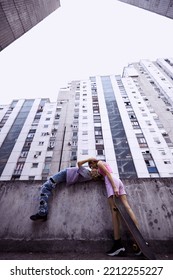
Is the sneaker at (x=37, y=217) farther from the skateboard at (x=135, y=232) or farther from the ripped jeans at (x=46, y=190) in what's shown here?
the skateboard at (x=135, y=232)

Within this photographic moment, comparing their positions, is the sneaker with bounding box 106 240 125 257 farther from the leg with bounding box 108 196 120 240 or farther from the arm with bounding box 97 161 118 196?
the arm with bounding box 97 161 118 196

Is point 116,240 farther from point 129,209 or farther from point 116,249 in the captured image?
point 129,209

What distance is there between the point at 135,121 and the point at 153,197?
30.3 m

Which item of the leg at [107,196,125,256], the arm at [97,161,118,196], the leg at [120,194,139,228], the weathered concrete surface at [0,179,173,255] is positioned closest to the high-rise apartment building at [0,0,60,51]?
the weathered concrete surface at [0,179,173,255]

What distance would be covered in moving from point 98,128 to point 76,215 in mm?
28710


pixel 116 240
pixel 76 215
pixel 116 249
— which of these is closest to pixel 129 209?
pixel 116 240

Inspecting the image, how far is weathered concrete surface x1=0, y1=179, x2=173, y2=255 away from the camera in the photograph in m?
2.62

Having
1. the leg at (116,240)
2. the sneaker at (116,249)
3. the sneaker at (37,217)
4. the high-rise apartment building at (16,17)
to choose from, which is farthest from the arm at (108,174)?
the high-rise apartment building at (16,17)

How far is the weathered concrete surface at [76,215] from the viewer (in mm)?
2615

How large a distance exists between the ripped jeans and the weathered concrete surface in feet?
0.50

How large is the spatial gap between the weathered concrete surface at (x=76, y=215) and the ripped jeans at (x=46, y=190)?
153 millimetres

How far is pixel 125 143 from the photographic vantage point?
27406 millimetres

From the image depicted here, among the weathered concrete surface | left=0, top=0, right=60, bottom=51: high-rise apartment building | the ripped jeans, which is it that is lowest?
the weathered concrete surface

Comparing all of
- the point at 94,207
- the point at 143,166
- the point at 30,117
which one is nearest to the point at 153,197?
the point at 94,207
